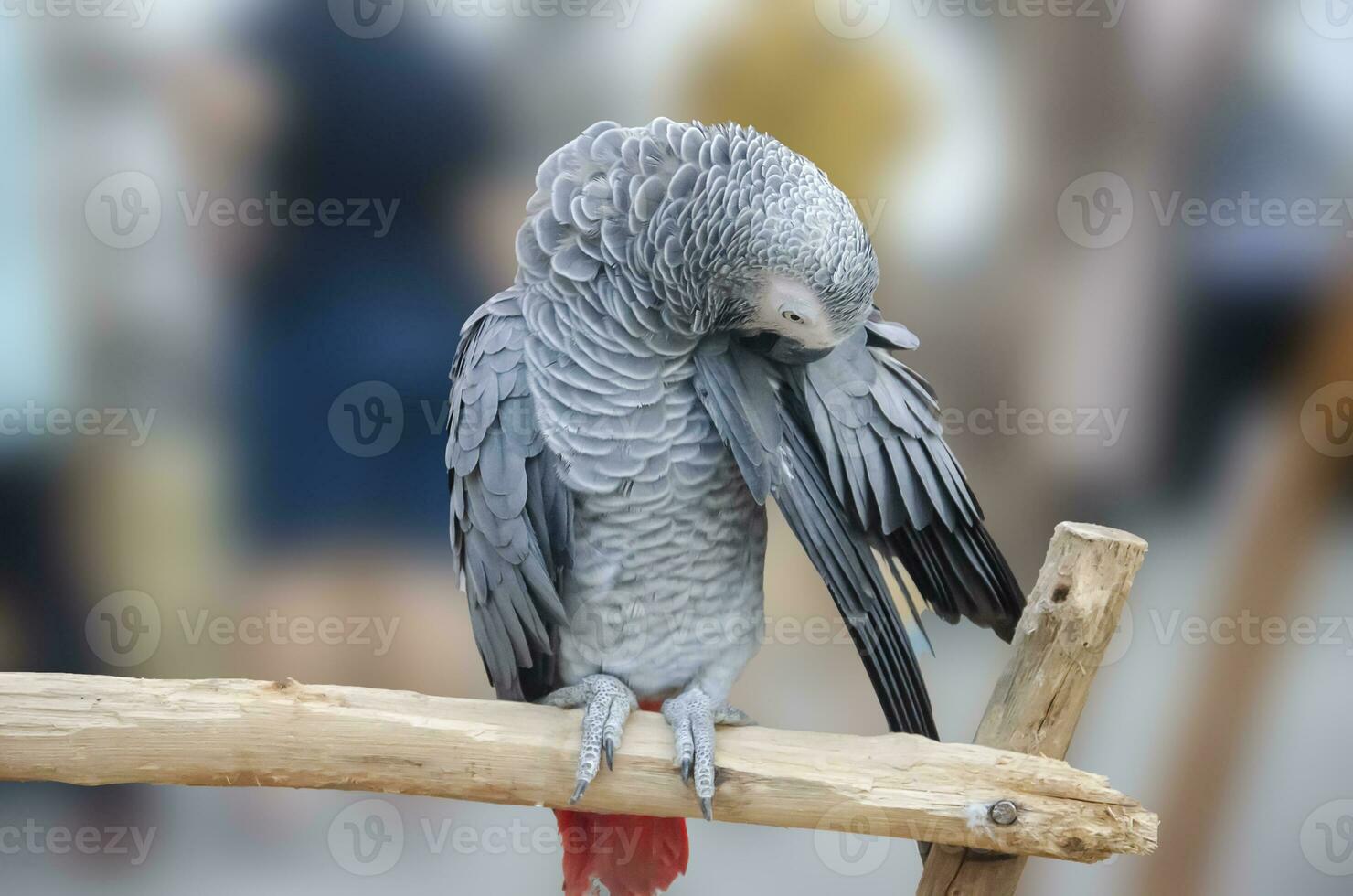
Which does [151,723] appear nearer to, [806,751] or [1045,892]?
[806,751]

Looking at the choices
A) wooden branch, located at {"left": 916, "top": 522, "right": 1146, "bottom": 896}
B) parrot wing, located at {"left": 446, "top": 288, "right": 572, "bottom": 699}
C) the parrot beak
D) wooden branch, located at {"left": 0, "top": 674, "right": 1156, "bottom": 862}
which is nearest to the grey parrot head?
the parrot beak

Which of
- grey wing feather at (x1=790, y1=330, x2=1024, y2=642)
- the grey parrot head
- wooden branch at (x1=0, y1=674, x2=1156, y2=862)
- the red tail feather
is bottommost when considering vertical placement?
the red tail feather

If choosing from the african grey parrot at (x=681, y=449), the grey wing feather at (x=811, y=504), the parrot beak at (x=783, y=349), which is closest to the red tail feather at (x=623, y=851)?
the african grey parrot at (x=681, y=449)

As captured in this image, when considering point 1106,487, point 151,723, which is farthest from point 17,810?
point 1106,487

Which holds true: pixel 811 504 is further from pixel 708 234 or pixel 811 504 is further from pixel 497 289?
pixel 497 289

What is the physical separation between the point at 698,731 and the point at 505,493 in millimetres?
364

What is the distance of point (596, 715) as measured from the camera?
43.9 inches

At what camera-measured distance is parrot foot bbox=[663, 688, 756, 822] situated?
1074 millimetres

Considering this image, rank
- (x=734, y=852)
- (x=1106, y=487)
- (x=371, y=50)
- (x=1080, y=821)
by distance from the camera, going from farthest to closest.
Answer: (x=734, y=852), (x=1106, y=487), (x=371, y=50), (x=1080, y=821)

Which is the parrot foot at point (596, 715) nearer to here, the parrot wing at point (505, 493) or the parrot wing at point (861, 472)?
the parrot wing at point (505, 493)

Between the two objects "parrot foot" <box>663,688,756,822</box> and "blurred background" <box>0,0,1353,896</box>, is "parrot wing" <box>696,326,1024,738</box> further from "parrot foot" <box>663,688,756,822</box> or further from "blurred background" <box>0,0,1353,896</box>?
"blurred background" <box>0,0,1353,896</box>

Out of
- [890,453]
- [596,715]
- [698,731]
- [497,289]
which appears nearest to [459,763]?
[596,715]

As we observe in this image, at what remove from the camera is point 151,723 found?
106cm

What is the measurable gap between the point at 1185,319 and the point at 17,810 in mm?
2082
